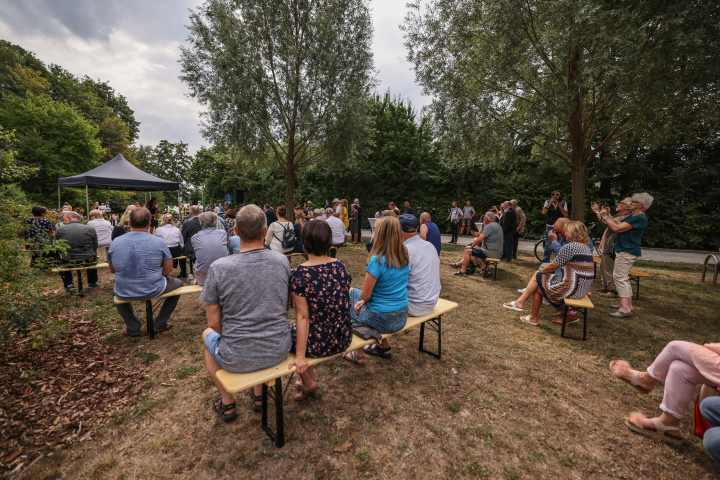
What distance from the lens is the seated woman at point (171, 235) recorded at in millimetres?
6324

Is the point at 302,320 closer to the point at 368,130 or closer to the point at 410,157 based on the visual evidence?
the point at 368,130

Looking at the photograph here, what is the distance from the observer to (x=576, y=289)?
414 cm

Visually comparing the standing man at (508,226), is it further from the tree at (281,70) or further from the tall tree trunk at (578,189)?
the tree at (281,70)

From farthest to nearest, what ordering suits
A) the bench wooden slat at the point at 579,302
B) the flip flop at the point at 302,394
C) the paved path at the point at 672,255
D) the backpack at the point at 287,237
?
1. the paved path at the point at 672,255
2. the backpack at the point at 287,237
3. the bench wooden slat at the point at 579,302
4. the flip flop at the point at 302,394

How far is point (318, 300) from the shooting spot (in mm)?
2301

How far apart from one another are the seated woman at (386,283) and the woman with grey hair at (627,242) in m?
4.31

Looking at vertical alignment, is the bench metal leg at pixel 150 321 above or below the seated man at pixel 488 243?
below

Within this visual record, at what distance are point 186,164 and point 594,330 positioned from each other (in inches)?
2387

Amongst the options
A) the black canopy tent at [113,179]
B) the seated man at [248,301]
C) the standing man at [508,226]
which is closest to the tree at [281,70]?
the black canopy tent at [113,179]

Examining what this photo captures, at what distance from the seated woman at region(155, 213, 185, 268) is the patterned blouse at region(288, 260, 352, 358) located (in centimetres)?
528

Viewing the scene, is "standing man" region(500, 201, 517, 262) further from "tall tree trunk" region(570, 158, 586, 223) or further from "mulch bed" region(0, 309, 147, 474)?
"mulch bed" region(0, 309, 147, 474)

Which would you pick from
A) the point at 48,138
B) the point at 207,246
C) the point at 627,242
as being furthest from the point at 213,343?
the point at 48,138

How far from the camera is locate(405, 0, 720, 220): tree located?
4.77m

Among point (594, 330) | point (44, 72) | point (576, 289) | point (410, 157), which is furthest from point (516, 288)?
point (44, 72)
